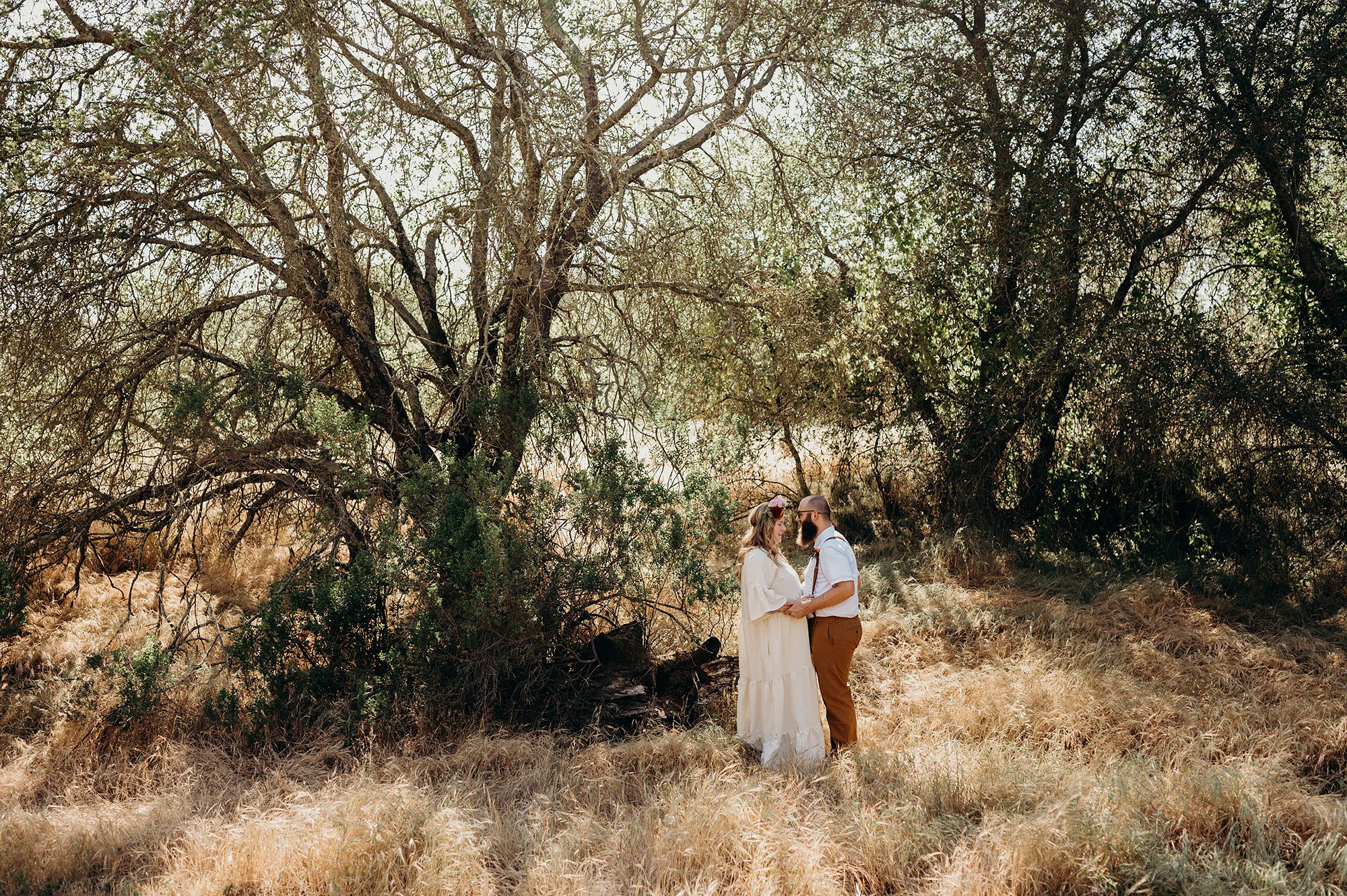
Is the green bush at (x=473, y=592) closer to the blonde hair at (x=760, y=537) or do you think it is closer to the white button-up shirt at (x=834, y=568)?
the blonde hair at (x=760, y=537)

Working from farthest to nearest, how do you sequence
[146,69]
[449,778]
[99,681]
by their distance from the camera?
[99,681] < [146,69] < [449,778]

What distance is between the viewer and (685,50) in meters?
8.62

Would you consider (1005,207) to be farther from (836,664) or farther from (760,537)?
(836,664)

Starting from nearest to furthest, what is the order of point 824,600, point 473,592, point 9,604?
point 824,600 < point 473,592 < point 9,604

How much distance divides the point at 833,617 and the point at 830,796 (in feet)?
4.00

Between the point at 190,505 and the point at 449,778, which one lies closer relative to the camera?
the point at 449,778

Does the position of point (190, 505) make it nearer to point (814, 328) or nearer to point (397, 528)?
point (397, 528)

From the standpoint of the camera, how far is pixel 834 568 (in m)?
6.30

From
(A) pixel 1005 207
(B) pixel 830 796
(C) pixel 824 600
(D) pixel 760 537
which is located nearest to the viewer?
(B) pixel 830 796

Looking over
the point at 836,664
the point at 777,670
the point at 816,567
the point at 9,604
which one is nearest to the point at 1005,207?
the point at 816,567

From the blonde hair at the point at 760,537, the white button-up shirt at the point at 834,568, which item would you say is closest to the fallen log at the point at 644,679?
the blonde hair at the point at 760,537

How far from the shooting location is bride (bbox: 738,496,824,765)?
630 cm

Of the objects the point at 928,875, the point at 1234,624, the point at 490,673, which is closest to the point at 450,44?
the point at 490,673

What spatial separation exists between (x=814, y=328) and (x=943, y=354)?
2.76 metres
